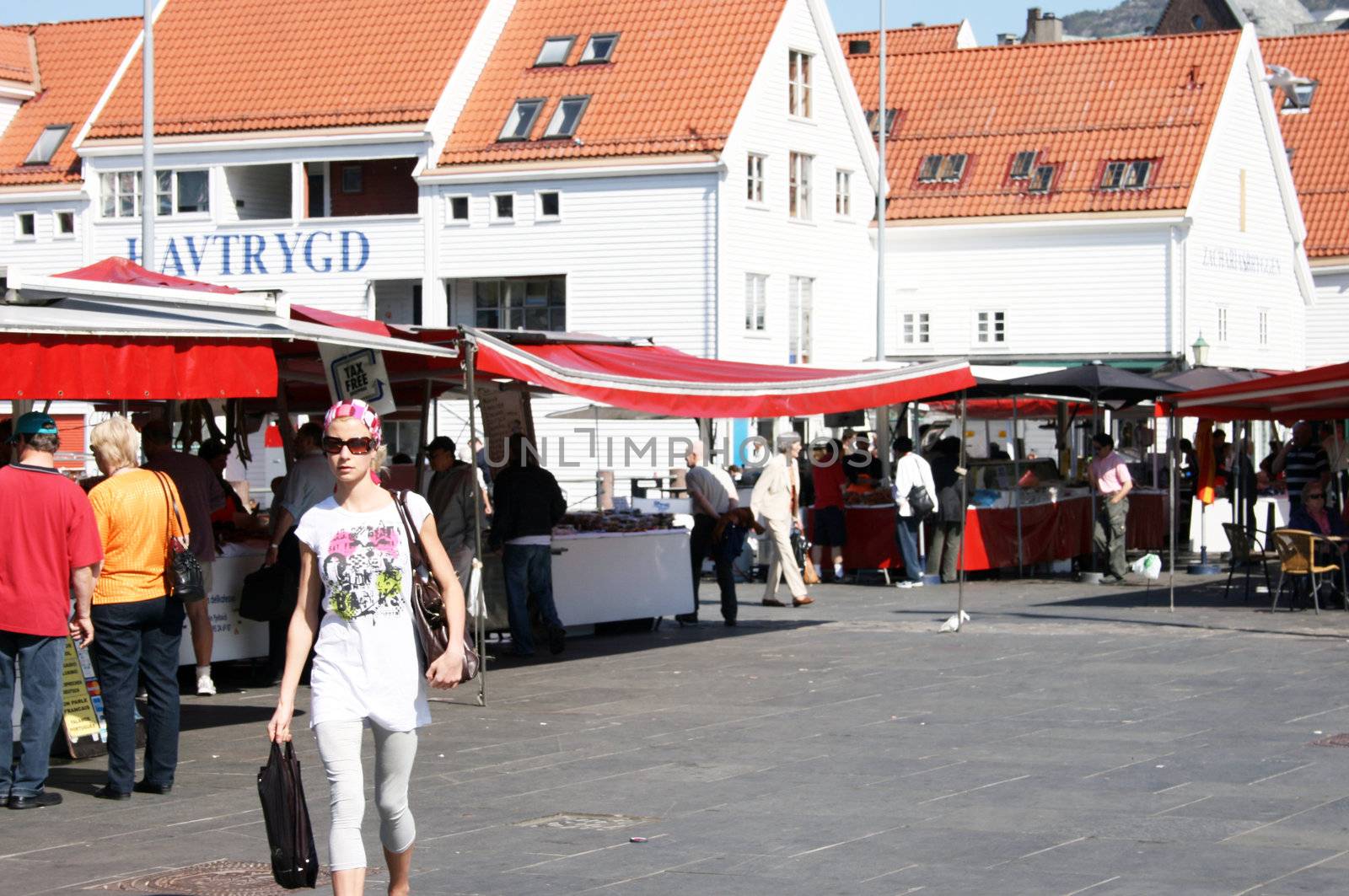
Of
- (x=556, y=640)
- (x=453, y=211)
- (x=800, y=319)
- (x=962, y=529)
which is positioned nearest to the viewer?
(x=556, y=640)

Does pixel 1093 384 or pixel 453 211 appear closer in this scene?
pixel 1093 384

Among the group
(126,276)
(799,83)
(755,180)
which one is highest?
(799,83)

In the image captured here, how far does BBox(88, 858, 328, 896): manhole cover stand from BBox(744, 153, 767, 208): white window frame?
3927 centimetres

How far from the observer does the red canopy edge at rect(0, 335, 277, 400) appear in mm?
10750

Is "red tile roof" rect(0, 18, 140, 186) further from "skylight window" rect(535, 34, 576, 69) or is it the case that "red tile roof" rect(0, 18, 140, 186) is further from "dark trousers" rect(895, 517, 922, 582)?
"dark trousers" rect(895, 517, 922, 582)

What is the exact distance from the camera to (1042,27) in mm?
77062

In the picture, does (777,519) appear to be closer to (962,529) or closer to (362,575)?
(962,529)

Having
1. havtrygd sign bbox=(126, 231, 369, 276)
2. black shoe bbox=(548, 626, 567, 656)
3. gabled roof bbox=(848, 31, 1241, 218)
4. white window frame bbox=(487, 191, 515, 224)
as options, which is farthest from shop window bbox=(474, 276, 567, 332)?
black shoe bbox=(548, 626, 567, 656)

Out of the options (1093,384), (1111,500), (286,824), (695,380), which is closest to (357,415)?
(286,824)

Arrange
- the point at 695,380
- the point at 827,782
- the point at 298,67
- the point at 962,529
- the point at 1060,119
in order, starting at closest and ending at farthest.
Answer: the point at 827,782 → the point at 695,380 → the point at 962,529 → the point at 298,67 → the point at 1060,119

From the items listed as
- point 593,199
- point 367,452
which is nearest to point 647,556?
point 367,452

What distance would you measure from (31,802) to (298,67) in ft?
138

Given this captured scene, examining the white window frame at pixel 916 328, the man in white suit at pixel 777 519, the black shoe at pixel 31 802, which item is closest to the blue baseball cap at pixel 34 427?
the black shoe at pixel 31 802

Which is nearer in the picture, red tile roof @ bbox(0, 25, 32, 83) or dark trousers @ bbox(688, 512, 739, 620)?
dark trousers @ bbox(688, 512, 739, 620)
